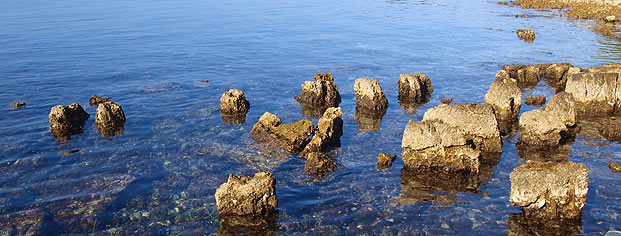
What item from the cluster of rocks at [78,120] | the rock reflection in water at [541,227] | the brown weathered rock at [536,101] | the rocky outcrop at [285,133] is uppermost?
the cluster of rocks at [78,120]

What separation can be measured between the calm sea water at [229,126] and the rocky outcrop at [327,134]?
1.94 ft

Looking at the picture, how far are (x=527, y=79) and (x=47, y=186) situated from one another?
31589mm

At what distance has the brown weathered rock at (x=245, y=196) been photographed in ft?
52.7

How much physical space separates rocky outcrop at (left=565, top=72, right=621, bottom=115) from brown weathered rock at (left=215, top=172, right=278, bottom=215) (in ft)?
65.8

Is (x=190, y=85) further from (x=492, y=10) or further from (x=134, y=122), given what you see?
(x=492, y=10)

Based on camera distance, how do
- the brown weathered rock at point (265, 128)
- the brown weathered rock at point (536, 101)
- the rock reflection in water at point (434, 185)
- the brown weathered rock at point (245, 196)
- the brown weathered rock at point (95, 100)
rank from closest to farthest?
1. the brown weathered rock at point (245, 196)
2. the rock reflection in water at point (434, 185)
3. the brown weathered rock at point (265, 128)
4. the brown weathered rock at point (95, 100)
5. the brown weathered rock at point (536, 101)

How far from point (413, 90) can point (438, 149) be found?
1184 centimetres

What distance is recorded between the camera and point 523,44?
167ft

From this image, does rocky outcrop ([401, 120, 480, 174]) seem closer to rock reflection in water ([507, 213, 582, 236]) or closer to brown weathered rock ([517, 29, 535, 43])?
rock reflection in water ([507, 213, 582, 236])

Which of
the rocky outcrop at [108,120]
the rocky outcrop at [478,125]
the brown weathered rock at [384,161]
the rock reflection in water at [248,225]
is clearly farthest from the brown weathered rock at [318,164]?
the rocky outcrop at [108,120]

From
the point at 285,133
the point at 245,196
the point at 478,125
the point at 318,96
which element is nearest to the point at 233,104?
the point at 318,96

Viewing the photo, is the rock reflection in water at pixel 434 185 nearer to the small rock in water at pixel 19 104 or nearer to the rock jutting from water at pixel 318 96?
the rock jutting from water at pixel 318 96

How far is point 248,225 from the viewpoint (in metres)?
15.7

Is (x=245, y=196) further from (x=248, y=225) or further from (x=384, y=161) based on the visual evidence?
(x=384, y=161)
